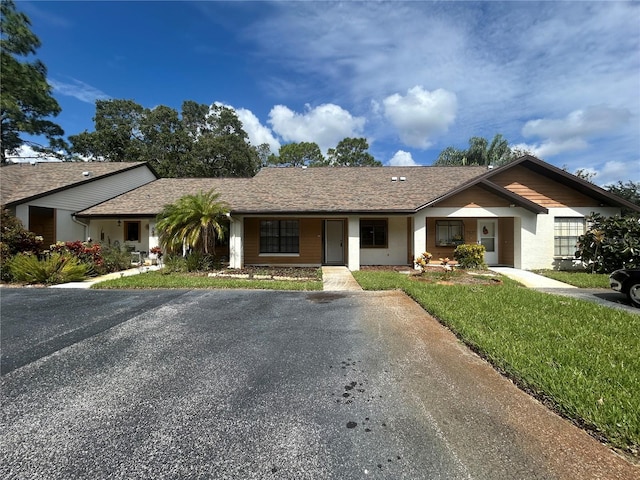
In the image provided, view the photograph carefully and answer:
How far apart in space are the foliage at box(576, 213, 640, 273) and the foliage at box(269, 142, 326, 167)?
113 feet

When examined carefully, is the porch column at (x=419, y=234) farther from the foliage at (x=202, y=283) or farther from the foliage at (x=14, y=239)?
the foliage at (x=14, y=239)

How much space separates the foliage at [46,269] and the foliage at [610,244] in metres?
19.3

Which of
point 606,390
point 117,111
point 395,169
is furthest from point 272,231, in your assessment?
point 117,111

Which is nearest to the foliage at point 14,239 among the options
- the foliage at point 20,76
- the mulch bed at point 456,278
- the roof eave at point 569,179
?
the foliage at point 20,76

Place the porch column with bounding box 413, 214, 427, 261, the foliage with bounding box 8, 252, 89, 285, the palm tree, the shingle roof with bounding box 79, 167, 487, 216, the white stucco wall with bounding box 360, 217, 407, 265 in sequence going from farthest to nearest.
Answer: the white stucco wall with bounding box 360, 217, 407, 265
the shingle roof with bounding box 79, 167, 487, 216
the porch column with bounding box 413, 214, 427, 261
the palm tree
the foliage with bounding box 8, 252, 89, 285

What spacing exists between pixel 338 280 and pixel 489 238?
28.4ft

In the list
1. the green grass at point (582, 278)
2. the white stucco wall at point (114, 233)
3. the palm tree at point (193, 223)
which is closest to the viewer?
the green grass at point (582, 278)

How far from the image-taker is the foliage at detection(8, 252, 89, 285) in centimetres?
1021

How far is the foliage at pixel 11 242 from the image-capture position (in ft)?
35.3

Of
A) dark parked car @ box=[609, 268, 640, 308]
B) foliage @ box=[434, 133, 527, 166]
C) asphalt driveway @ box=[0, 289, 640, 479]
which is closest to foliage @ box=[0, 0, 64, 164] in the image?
asphalt driveway @ box=[0, 289, 640, 479]

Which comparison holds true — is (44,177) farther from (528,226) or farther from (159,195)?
(528,226)

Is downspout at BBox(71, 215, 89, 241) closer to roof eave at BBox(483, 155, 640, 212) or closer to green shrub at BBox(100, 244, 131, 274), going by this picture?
green shrub at BBox(100, 244, 131, 274)

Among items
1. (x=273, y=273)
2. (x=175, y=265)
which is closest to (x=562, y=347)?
(x=273, y=273)

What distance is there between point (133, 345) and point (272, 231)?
1058 centimetres
